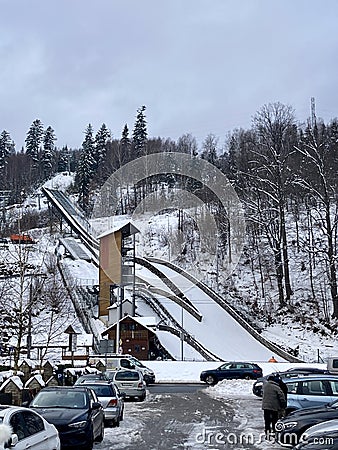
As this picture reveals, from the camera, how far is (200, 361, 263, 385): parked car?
35.4 m

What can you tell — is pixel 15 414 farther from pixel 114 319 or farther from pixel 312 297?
pixel 312 297

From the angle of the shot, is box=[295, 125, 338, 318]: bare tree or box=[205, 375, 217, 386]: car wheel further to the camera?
box=[295, 125, 338, 318]: bare tree

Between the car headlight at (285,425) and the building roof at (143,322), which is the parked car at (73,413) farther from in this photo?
the building roof at (143,322)

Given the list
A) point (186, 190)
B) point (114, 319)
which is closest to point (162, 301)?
point (114, 319)

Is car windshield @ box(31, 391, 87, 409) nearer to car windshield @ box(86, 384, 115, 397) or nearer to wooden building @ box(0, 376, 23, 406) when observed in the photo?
car windshield @ box(86, 384, 115, 397)

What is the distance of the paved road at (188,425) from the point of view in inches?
564

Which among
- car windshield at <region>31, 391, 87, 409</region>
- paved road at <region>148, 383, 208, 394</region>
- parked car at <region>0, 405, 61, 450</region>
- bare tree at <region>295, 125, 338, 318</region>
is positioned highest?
bare tree at <region>295, 125, 338, 318</region>

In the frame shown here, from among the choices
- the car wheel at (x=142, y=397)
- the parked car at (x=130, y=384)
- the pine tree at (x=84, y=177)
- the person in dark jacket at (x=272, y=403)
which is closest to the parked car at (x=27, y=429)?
the person in dark jacket at (x=272, y=403)

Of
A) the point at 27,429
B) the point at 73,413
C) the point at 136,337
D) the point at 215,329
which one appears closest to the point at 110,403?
the point at 73,413

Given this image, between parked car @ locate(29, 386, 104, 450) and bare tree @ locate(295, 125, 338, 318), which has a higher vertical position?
bare tree @ locate(295, 125, 338, 318)

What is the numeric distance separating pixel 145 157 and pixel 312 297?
40.0 m

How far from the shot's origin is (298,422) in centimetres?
1226

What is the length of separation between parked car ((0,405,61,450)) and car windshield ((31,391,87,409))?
357 centimetres

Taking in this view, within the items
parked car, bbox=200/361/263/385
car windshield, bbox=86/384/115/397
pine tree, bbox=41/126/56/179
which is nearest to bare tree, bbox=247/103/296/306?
parked car, bbox=200/361/263/385
